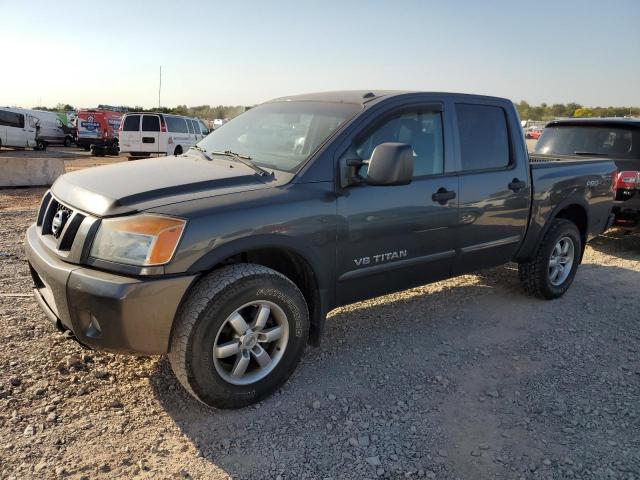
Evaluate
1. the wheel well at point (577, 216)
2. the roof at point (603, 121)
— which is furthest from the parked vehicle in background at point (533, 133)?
the wheel well at point (577, 216)

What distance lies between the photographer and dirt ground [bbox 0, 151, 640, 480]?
2.60 meters

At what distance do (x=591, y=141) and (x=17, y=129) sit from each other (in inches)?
927

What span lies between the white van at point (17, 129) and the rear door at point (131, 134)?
7875 millimetres

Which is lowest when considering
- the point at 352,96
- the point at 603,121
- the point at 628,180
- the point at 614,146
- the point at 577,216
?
the point at 577,216

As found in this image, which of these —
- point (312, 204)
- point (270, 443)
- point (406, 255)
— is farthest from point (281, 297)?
point (406, 255)

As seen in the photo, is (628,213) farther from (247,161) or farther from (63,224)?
(63,224)

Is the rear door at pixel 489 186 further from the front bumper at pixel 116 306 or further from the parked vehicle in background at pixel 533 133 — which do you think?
the parked vehicle in background at pixel 533 133

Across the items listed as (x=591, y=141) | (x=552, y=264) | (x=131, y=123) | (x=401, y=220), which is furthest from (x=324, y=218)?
(x=131, y=123)

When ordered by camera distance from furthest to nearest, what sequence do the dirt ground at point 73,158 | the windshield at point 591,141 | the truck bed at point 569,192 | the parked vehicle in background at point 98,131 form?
the parked vehicle in background at point 98,131 < the dirt ground at point 73,158 < the windshield at point 591,141 < the truck bed at point 569,192

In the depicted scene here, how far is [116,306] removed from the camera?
2.56 meters

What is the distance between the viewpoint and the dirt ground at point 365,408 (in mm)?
2602

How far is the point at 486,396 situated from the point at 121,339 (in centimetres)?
221

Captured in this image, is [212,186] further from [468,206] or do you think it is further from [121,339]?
[468,206]

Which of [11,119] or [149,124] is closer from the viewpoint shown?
[149,124]
